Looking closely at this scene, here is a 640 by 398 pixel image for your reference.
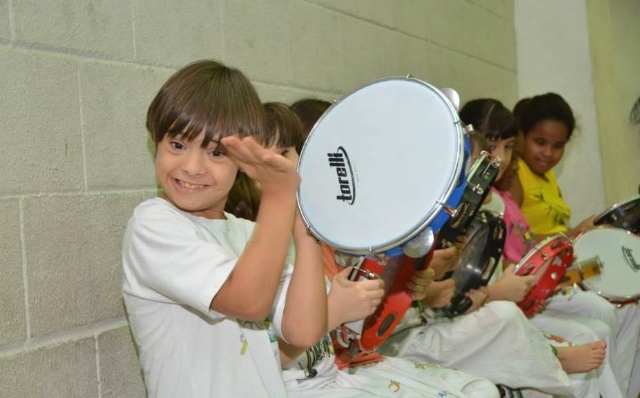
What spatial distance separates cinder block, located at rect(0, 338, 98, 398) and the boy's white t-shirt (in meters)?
0.22

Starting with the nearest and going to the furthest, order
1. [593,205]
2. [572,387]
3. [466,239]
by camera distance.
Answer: [572,387], [466,239], [593,205]

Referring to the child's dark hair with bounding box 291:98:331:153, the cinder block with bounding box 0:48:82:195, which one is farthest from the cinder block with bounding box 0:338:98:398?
the child's dark hair with bounding box 291:98:331:153

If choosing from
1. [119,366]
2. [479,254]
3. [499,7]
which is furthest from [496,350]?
[499,7]

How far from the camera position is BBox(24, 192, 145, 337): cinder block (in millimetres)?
1570

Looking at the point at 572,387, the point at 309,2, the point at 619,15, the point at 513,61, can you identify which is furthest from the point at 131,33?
the point at 619,15

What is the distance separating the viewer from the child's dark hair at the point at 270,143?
6.22 feet

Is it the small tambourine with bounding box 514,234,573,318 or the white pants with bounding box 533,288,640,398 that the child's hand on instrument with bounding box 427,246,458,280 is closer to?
the small tambourine with bounding box 514,234,573,318

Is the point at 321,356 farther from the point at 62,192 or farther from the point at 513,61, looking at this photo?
the point at 513,61

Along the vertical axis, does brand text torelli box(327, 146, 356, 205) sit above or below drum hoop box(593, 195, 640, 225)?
above

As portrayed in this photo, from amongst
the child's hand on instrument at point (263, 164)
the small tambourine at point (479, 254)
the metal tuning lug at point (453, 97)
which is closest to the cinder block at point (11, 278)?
the child's hand on instrument at point (263, 164)

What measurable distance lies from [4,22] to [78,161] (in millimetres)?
315

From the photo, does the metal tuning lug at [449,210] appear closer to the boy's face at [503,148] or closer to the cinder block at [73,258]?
the cinder block at [73,258]

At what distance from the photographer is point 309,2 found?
253cm

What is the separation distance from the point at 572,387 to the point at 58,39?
1.64 metres
